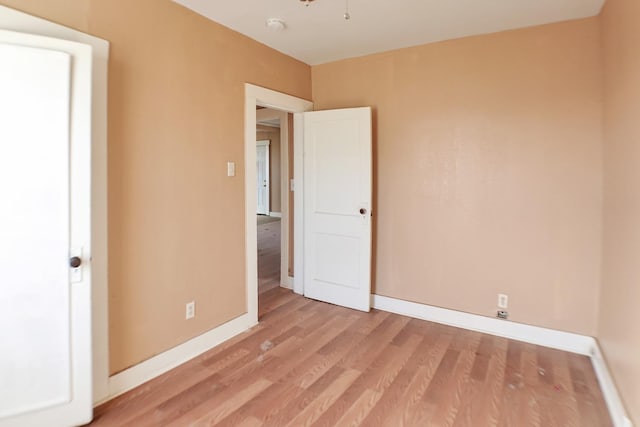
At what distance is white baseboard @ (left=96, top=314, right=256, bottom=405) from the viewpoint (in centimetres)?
214

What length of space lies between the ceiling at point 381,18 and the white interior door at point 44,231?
1167 mm

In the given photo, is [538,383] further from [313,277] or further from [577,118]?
[313,277]

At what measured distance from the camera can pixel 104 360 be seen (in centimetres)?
204

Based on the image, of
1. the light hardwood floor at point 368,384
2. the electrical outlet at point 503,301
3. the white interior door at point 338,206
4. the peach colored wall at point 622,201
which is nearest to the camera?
the peach colored wall at point 622,201

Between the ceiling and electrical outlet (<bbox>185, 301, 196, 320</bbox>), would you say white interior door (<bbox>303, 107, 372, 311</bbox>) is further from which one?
electrical outlet (<bbox>185, 301, 196, 320</bbox>)

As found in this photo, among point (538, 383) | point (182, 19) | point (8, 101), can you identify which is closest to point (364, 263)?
point (538, 383)

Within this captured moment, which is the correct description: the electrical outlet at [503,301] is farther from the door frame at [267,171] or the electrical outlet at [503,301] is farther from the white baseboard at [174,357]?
the door frame at [267,171]

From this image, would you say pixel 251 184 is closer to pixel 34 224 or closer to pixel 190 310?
pixel 190 310

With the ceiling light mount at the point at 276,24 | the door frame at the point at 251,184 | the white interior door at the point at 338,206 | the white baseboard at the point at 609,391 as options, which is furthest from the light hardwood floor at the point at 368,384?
the ceiling light mount at the point at 276,24

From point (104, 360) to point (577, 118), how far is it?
3.64m

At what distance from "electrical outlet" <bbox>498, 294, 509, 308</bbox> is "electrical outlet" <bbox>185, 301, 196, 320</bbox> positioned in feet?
8.27

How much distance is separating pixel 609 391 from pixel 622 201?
114 centimetres

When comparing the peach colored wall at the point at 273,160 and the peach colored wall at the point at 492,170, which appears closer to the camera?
the peach colored wall at the point at 492,170

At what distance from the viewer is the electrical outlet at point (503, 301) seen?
2956 mm
